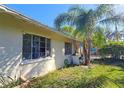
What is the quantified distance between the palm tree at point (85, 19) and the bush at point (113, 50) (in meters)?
7.39

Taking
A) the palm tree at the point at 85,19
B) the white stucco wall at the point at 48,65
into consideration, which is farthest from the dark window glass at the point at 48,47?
the palm tree at the point at 85,19

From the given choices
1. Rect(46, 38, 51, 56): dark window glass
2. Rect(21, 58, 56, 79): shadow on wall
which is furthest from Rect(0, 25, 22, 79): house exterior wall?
Rect(46, 38, 51, 56): dark window glass

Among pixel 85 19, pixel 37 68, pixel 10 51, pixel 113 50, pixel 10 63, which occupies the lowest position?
pixel 37 68

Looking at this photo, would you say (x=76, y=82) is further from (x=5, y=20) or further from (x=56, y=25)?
(x=56, y=25)

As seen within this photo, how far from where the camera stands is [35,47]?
11.9 metres

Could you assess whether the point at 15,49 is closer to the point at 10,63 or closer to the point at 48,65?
the point at 10,63

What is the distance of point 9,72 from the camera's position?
888 centimetres

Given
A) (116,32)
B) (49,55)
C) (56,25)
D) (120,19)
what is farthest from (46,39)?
(116,32)

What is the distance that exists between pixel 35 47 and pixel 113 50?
15885 millimetres

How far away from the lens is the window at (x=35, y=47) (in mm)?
10672

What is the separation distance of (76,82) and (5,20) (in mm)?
3998

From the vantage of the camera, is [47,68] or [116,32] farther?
[116,32]

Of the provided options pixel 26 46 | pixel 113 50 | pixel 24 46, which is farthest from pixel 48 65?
pixel 113 50

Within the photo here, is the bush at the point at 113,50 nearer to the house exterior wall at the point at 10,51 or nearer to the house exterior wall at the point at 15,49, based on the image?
the house exterior wall at the point at 15,49
